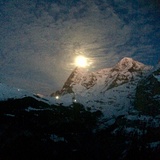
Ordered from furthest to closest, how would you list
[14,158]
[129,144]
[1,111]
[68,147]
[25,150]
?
1. [129,144]
2. [68,147]
3. [1,111]
4. [25,150]
5. [14,158]

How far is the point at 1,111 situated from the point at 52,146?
140 feet

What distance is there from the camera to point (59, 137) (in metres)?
176

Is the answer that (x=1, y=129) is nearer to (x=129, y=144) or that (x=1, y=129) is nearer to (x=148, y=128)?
(x=129, y=144)

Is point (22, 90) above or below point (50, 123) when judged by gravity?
above

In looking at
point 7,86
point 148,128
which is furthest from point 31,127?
point 148,128

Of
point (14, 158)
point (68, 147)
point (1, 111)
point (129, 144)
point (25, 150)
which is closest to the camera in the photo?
point (14, 158)

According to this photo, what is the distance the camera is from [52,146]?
A: 6511 inches

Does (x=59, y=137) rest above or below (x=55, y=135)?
below

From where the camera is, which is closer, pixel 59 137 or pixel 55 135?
pixel 55 135

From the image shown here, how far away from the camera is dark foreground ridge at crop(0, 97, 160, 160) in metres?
152

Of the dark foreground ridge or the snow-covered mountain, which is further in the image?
the snow-covered mountain

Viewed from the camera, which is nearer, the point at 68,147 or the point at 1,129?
the point at 1,129

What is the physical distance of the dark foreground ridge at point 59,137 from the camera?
152 m

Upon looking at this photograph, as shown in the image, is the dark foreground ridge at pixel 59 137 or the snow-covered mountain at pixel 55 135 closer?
the dark foreground ridge at pixel 59 137
